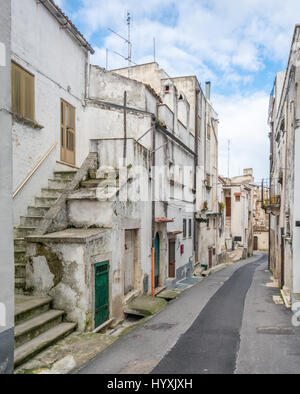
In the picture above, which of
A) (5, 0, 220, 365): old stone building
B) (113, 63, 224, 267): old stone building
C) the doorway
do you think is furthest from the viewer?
the doorway

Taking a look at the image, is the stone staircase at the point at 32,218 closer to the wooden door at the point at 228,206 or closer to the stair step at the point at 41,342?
the stair step at the point at 41,342

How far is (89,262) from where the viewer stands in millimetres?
7914

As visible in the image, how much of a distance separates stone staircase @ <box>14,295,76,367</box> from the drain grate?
4792mm

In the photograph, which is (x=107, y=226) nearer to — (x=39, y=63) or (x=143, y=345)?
(x=143, y=345)

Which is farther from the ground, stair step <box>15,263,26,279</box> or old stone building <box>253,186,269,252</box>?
stair step <box>15,263,26,279</box>

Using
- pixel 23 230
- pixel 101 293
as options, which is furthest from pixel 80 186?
pixel 101 293

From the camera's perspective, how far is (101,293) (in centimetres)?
856

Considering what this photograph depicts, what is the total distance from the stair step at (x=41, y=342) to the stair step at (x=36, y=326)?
8 centimetres

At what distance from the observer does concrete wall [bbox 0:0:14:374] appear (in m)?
5.32

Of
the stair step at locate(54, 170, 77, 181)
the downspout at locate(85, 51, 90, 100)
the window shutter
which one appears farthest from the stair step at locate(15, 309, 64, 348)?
the downspout at locate(85, 51, 90, 100)

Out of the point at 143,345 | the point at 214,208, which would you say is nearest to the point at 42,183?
the point at 143,345

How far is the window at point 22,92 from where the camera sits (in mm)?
9367

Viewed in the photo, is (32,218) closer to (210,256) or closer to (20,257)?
(20,257)

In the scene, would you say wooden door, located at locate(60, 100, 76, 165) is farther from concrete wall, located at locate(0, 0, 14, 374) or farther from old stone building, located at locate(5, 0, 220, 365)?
concrete wall, located at locate(0, 0, 14, 374)
